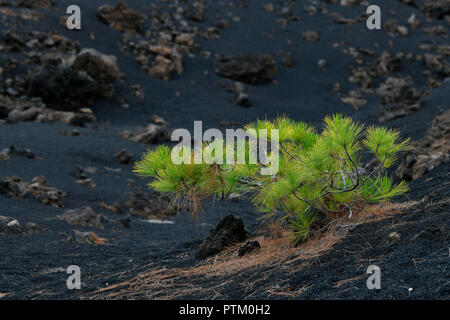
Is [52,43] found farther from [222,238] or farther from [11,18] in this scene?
[222,238]

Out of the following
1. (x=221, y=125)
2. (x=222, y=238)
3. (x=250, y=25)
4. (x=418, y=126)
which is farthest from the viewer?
(x=250, y=25)

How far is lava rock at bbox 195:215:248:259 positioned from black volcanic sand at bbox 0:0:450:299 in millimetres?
197

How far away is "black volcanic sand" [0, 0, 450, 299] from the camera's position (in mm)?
2742

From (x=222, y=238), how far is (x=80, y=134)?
8159 mm

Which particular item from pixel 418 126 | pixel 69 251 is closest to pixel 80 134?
pixel 69 251

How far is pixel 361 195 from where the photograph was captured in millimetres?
3590

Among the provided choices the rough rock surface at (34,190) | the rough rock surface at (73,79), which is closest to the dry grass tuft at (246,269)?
the rough rock surface at (34,190)

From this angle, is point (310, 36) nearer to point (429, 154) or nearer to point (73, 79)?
point (73, 79)

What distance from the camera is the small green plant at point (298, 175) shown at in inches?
122

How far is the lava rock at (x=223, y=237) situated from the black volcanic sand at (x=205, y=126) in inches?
7.8

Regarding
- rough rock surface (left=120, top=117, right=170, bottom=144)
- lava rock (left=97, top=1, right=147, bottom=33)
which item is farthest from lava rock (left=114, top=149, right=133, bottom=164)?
lava rock (left=97, top=1, right=147, bottom=33)

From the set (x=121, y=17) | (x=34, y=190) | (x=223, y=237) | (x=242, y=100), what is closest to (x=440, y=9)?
(x=242, y=100)

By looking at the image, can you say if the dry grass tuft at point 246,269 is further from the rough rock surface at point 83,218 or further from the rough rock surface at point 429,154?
the rough rock surface at point 83,218

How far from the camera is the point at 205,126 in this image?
49.5ft
